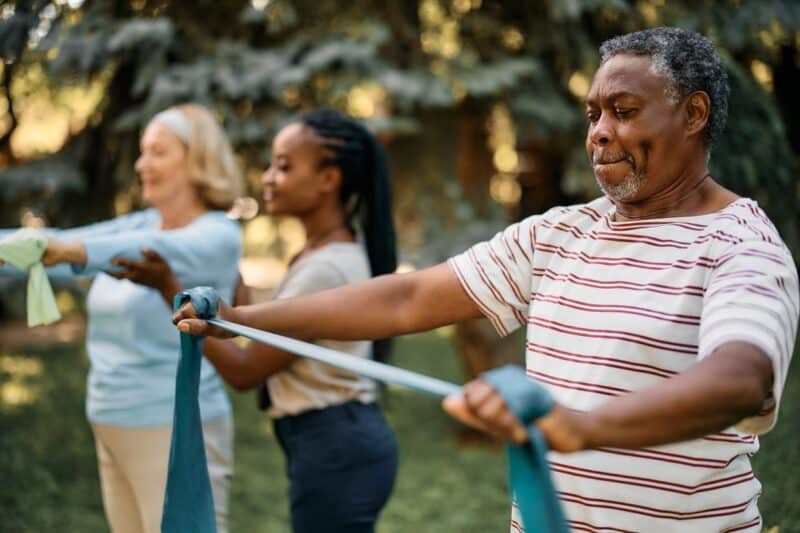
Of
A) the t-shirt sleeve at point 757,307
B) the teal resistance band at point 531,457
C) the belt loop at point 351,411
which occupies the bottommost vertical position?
the belt loop at point 351,411

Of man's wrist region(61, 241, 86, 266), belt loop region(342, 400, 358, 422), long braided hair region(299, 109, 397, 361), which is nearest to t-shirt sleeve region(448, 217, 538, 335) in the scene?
belt loop region(342, 400, 358, 422)

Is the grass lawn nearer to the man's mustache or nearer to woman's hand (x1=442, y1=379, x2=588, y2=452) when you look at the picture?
the man's mustache

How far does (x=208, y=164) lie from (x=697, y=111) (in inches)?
82.7

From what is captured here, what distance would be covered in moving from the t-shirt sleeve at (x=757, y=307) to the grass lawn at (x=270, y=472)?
2.39 meters

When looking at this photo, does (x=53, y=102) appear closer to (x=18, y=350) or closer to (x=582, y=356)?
(x=582, y=356)

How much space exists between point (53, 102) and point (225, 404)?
2947 mm

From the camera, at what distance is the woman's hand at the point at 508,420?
1.20 meters

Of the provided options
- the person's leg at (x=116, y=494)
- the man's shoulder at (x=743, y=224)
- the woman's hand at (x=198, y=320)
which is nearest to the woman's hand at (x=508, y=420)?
the man's shoulder at (x=743, y=224)

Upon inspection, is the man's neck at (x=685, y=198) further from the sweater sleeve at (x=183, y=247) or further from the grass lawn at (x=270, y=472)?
the grass lawn at (x=270, y=472)

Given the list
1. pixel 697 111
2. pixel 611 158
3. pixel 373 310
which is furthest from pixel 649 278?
pixel 373 310

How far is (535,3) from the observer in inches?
194

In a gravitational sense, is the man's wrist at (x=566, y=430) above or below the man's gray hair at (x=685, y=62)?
below

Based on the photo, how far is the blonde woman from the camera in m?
2.93

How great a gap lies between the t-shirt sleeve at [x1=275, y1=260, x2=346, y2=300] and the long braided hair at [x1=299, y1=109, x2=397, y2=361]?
29 centimetres
